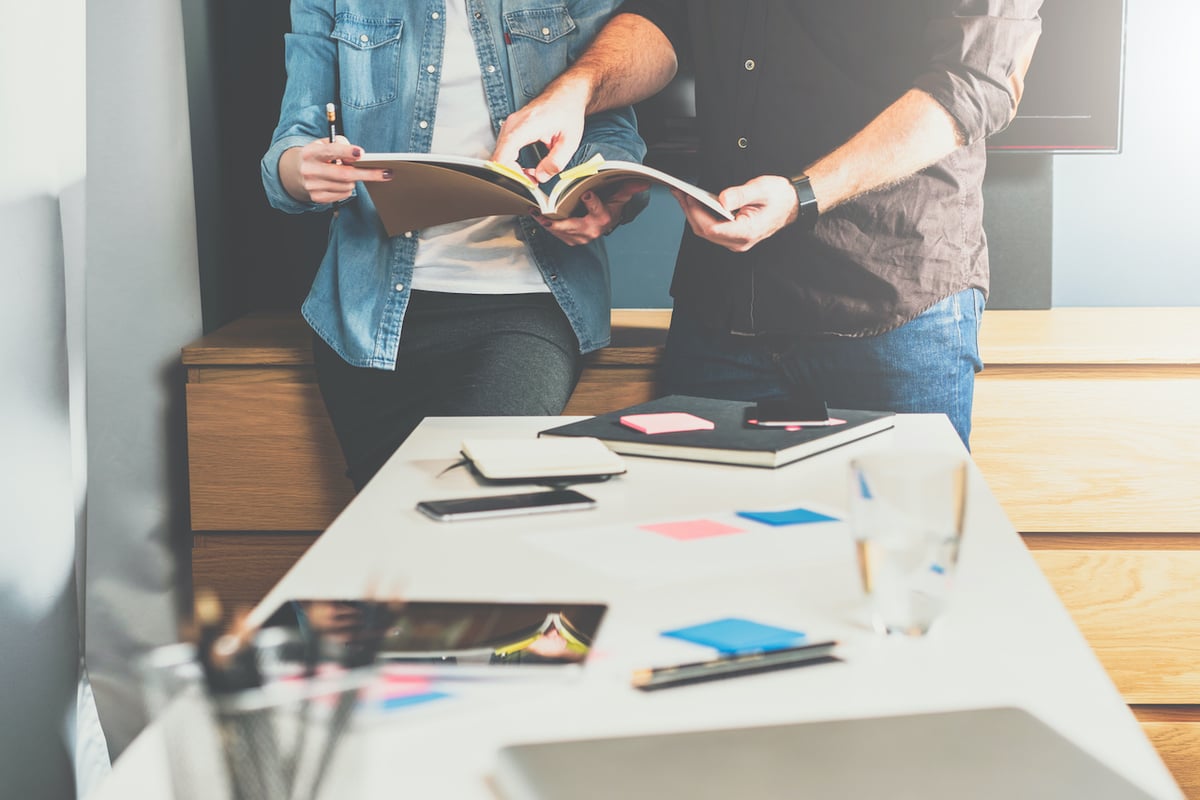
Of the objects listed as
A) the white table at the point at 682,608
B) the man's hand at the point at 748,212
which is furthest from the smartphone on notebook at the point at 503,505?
the man's hand at the point at 748,212

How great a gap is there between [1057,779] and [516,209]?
1.18 metres

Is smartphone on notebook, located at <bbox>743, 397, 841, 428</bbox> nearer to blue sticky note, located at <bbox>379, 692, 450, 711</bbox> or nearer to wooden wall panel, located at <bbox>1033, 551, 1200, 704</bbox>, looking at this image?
blue sticky note, located at <bbox>379, 692, 450, 711</bbox>

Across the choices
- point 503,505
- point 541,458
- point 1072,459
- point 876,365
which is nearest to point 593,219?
point 876,365

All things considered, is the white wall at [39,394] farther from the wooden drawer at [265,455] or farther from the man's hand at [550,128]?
the man's hand at [550,128]

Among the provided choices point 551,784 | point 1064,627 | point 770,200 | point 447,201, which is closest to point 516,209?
point 447,201

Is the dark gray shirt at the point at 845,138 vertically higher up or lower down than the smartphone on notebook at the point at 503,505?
higher up

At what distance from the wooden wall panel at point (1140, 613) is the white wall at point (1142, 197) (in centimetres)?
63

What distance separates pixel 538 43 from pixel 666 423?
877mm

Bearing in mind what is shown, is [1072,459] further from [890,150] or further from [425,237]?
[425,237]

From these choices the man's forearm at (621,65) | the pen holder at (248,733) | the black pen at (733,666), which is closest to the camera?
the pen holder at (248,733)

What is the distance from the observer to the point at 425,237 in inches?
70.4

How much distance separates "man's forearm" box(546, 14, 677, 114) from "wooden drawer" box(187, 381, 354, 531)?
0.71 meters

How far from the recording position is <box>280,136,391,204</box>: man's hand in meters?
1.53

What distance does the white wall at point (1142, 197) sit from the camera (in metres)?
2.20
